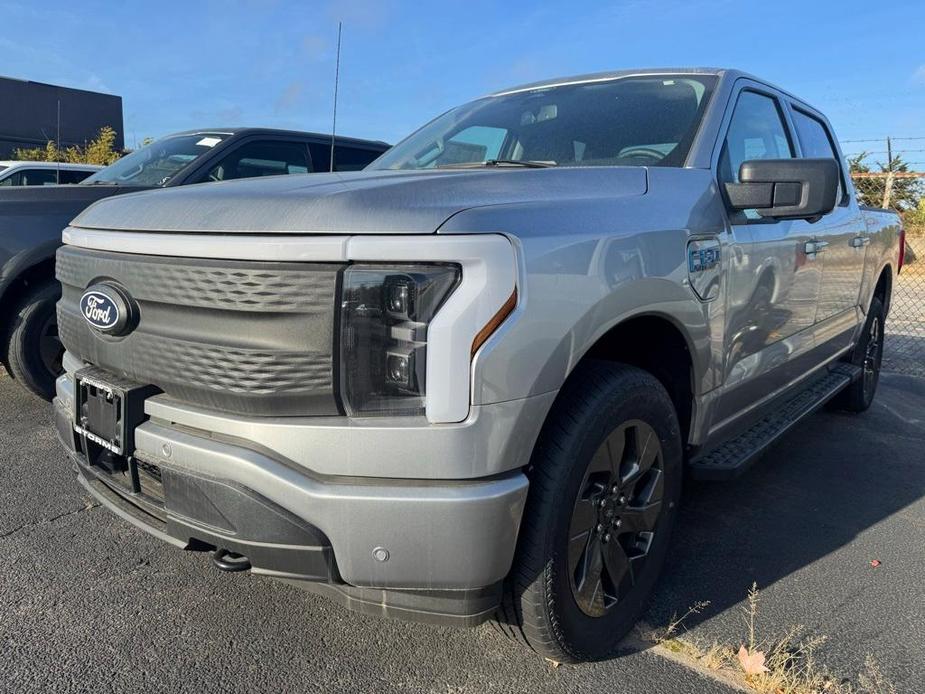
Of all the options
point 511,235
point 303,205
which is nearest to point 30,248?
point 303,205

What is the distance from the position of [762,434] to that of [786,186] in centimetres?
114

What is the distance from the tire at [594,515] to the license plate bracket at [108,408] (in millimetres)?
1073

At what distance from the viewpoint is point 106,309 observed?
2033mm

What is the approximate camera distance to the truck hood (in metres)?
1.70

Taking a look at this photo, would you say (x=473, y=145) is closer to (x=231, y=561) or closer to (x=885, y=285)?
(x=231, y=561)

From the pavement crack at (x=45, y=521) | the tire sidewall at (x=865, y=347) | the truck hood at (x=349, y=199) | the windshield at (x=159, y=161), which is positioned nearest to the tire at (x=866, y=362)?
the tire sidewall at (x=865, y=347)

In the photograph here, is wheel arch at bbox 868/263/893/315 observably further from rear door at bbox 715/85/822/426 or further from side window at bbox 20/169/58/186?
side window at bbox 20/169/58/186

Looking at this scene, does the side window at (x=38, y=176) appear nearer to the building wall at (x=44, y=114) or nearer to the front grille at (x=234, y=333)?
the front grille at (x=234, y=333)

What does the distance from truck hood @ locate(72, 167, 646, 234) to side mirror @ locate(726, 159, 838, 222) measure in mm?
448

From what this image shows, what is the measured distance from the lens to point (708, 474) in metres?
2.72

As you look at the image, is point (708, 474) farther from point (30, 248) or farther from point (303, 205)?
point (30, 248)

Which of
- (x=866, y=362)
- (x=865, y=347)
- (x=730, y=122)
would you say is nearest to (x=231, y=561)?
(x=730, y=122)

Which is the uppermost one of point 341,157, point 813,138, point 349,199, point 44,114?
point 44,114

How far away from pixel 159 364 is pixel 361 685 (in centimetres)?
105
